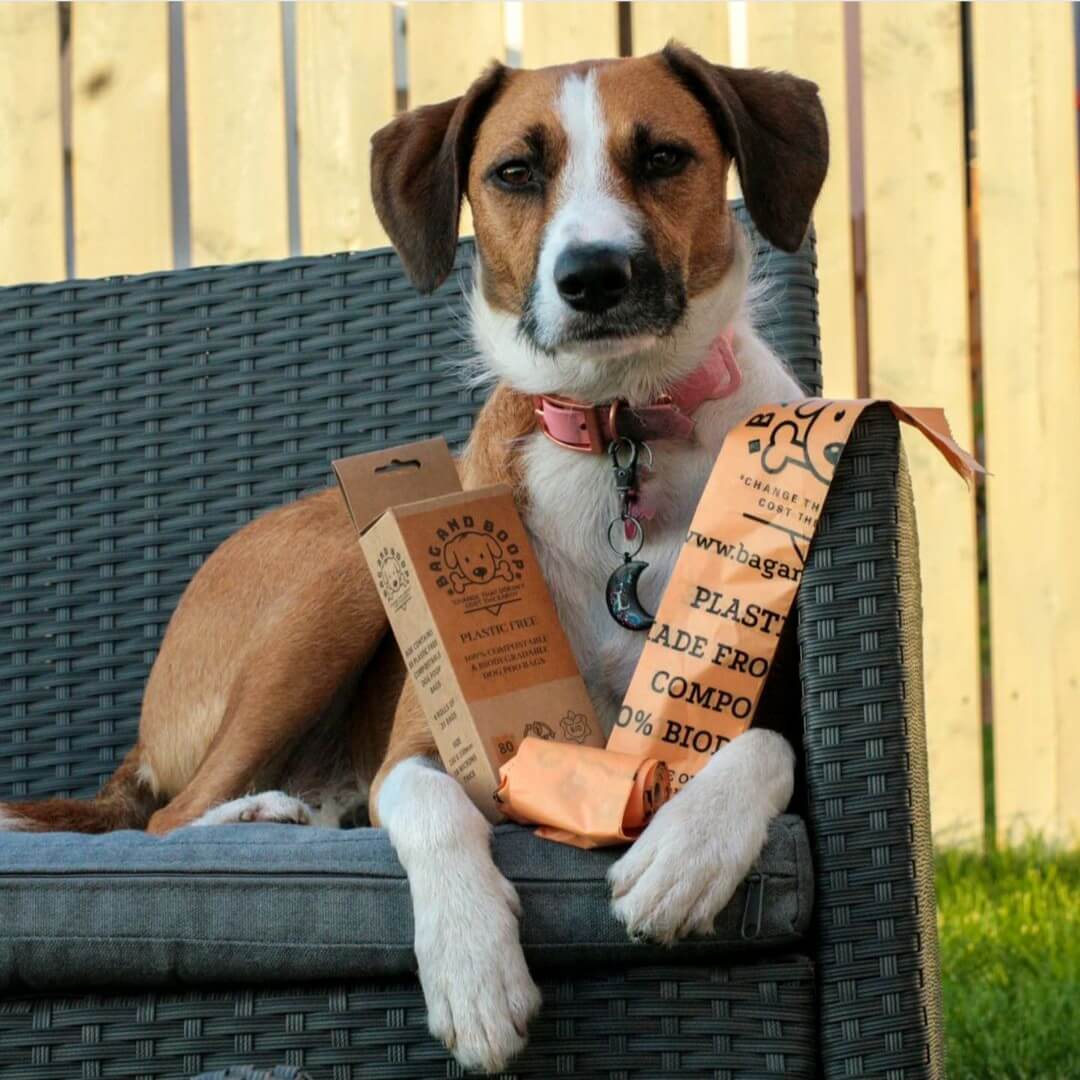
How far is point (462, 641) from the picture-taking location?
6.59ft

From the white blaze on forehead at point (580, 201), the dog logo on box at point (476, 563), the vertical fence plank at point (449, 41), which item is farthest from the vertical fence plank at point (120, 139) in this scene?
the dog logo on box at point (476, 563)

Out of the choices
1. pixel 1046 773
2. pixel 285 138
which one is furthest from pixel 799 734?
pixel 285 138

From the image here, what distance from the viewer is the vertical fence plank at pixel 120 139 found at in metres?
3.91

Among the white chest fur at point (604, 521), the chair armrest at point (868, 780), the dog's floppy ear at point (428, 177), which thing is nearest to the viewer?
the chair armrest at point (868, 780)

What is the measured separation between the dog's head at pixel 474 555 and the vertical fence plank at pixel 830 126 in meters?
2.02

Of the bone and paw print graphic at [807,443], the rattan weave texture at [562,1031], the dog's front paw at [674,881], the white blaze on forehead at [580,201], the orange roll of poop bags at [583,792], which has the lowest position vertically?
the rattan weave texture at [562,1031]

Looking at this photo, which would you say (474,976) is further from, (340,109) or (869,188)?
(869,188)

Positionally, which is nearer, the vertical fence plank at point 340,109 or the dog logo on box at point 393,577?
the dog logo on box at point 393,577

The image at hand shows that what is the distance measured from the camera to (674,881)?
5.52 feet

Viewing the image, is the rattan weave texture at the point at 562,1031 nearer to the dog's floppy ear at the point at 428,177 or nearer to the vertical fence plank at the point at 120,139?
the dog's floppy ear at the point at 428,177

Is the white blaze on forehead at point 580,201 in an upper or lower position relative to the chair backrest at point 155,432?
upper

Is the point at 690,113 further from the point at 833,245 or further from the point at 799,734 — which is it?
the point at 833,245

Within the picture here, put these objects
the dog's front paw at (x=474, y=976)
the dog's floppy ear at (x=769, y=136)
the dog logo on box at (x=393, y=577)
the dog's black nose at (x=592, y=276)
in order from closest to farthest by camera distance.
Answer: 1. the dog's front paw at (x=474, y=976)
2. the dog logo on box at (x=393, y=577)
3. the dog's black nose at (x=592, y=276)
4. the dog's floppy ear at (x=769, y=136)

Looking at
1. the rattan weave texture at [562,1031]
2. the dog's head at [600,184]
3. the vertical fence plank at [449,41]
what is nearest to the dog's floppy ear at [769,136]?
the dog's head at [600,184]
